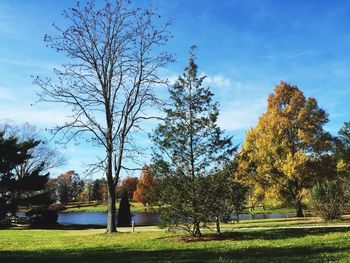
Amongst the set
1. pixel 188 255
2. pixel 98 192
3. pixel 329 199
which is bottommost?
pixel 188 255

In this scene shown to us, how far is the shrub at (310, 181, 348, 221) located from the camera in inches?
951

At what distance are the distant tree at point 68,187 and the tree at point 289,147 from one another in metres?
90.4

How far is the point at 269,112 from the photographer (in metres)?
35.9

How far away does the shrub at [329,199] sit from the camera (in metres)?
24.2

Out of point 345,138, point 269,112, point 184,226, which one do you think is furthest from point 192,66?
point 345,138

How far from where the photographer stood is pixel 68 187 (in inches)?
4899

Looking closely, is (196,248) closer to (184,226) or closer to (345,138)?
(184,226)

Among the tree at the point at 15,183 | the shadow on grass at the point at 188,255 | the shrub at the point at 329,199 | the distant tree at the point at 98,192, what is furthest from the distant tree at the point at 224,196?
the distant tree at the point at 98,192

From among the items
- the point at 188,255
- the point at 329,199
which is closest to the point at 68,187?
the point at 329,199

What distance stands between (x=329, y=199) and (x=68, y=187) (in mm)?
109355

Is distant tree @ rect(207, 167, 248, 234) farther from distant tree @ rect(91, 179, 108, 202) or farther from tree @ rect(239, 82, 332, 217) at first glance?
distant tree @ rect(91, 179, 108, 202)

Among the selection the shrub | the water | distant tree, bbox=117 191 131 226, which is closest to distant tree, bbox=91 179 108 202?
the water

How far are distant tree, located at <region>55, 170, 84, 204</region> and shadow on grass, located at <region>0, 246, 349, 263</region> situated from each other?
107406mm

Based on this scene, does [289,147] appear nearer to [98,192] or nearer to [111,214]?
[111,214]
